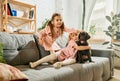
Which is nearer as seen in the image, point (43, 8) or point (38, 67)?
point (38, 67)

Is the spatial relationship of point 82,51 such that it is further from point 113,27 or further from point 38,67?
point 113,27

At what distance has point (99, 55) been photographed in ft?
9.09

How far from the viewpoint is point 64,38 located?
2.58 metres

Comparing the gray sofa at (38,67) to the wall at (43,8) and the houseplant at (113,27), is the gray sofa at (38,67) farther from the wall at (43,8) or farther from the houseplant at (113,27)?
the wall at (43,8)

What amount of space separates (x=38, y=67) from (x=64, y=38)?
0.90 meters

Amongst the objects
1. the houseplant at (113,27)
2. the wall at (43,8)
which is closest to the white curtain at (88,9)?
the houseplant at (113,27)

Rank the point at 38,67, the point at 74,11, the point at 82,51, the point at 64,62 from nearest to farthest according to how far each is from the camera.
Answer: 1. the point at 38,67
2. the point at 64,62
3. the point at 82,51
4. the point at 74,11

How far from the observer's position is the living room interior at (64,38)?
1.77 metres

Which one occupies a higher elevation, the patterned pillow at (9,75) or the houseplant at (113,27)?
the houseplant at (113,27)

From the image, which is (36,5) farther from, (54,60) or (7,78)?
(7,78)

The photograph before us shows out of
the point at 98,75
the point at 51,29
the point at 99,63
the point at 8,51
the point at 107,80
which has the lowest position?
the point at 107,80

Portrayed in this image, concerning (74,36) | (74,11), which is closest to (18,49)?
(74,36)

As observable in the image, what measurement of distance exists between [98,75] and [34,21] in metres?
2.22

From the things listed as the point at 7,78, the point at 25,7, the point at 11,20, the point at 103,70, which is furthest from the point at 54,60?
the point at 25,7
